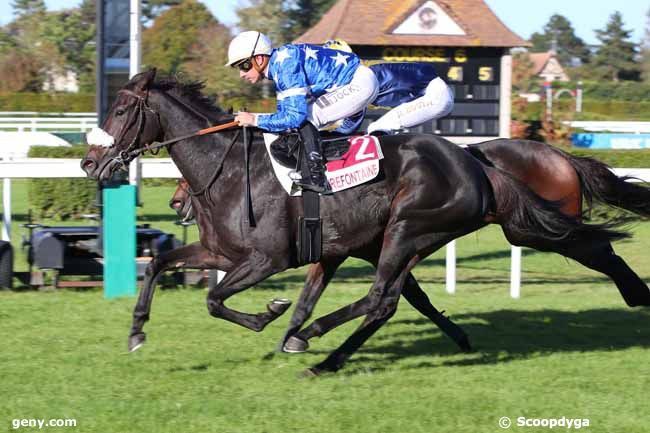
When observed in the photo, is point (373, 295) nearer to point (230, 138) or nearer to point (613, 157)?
point (230, 138)

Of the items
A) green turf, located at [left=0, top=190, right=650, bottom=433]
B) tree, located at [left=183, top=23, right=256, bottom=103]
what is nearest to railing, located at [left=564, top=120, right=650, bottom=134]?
tree, located at [left=183, top=23, right=256, bottom=103]

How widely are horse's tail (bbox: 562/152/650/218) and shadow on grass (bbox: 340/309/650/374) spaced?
0.86 meters

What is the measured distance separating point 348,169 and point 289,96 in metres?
0.52

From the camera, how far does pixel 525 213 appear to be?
18.7 feet

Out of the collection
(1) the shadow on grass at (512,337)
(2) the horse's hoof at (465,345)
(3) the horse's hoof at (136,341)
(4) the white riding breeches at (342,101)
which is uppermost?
(4) the white riding breeches at (342,101)

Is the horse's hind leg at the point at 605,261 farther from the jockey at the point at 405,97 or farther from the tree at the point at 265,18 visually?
the tree at the point at 265,18

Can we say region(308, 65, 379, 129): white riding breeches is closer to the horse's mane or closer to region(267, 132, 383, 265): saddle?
region(267, 132, 383, 265): saddle

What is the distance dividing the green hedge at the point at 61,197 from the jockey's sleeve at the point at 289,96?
7872 millimetres

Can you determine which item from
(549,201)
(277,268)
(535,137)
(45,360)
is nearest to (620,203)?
(549,201)

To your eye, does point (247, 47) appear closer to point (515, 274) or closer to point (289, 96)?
point (289, 96)

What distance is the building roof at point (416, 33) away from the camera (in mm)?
14936

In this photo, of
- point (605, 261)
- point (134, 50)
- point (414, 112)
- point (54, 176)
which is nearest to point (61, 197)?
point (54, 176)

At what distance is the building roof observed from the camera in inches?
588

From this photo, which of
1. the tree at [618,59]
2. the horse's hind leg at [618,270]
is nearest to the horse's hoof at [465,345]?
the horse's hind leg at [618,270]
